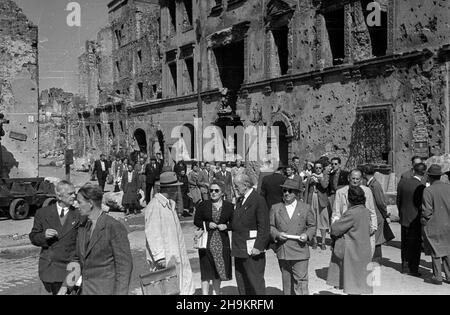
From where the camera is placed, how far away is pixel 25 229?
12.2 metres

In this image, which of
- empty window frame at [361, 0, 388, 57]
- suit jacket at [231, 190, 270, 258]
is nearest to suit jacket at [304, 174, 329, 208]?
suit jacket at [231, 190, 270, 258]

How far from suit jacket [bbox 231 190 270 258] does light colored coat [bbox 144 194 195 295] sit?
26.4 inches

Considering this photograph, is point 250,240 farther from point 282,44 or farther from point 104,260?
point 282,44

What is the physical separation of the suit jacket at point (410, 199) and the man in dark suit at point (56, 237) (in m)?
5.12

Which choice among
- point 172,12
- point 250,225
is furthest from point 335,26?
point 250,225

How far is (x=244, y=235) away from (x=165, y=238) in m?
0.97

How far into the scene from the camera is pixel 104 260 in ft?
13.4

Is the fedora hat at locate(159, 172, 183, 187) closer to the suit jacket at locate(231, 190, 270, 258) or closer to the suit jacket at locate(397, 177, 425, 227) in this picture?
the suit jacket at locate(231, 190, 270, 258)

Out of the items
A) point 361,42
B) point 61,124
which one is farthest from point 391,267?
point 61,124

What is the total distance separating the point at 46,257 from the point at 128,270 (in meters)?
1.10

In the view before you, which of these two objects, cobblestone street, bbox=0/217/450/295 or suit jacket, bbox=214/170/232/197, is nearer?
cobblestone street, bbox=0/217/450/295

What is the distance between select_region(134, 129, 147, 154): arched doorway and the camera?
103 feet
